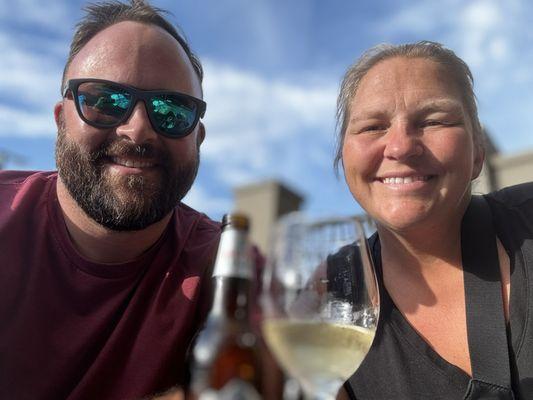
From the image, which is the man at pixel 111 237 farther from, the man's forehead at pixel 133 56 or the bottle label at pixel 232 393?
the bottle label at pixel 232 393

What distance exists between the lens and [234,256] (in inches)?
27.6

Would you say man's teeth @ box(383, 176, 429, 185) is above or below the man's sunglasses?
below

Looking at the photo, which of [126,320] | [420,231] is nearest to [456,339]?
[420,231]

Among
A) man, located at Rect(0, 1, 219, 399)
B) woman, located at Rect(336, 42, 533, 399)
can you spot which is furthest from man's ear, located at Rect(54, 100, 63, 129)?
woman, located at Rect(336, 42, 533, 399)

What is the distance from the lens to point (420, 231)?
159 centimetres

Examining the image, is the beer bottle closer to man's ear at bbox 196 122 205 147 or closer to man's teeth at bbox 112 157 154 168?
man's teeth at bbox 112 157 154 168

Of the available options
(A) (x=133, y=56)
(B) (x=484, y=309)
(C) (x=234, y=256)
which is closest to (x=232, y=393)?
(C) (x=234, y=256)

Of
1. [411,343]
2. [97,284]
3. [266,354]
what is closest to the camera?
[266,354]

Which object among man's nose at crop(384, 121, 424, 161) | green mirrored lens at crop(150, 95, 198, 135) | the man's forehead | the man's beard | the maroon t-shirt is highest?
the man's forehead

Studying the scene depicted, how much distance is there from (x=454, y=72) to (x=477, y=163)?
1.13ft

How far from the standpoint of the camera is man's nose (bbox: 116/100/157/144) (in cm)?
169

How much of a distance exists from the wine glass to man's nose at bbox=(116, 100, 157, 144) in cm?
110

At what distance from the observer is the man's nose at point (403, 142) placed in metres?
1.49

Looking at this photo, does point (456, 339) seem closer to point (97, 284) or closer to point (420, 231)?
point (420, 231)
